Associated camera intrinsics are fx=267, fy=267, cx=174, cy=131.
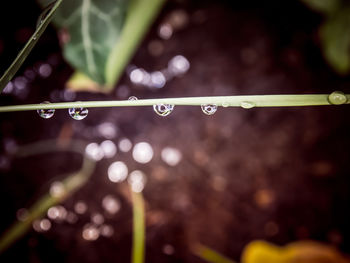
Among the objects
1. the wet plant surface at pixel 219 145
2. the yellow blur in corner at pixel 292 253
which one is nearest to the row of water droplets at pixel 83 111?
the wet plant surface at pixel 219 145

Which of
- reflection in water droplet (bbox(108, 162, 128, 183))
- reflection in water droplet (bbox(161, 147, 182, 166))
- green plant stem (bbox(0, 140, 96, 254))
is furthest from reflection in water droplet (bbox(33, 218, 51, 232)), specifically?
reflection in water droplet (bbox(161, 147, 182, 166))

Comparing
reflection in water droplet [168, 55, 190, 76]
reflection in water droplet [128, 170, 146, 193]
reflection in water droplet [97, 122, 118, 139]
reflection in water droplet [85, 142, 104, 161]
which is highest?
reflection in water droplet [168, 55, 190, 76]

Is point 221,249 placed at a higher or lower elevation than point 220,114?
lower

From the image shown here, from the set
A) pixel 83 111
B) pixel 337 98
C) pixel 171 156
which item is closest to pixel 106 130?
pixel 171 156

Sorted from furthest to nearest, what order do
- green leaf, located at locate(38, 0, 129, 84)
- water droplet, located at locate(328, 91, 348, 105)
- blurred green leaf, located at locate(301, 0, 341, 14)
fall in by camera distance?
blurred green leaf, located at locate(301, 0, 341, 14) < green leaf, located at locate(38, 0, 129, 84) < water droplet, located at locate(328, 91, 348, 105)

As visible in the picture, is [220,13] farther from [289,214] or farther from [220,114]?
[289,214]

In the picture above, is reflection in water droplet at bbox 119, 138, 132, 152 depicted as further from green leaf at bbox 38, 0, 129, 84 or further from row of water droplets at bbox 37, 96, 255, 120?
row of water droplets at bbox 37, 96, 255, 120

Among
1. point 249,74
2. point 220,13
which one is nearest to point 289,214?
point 249,74
